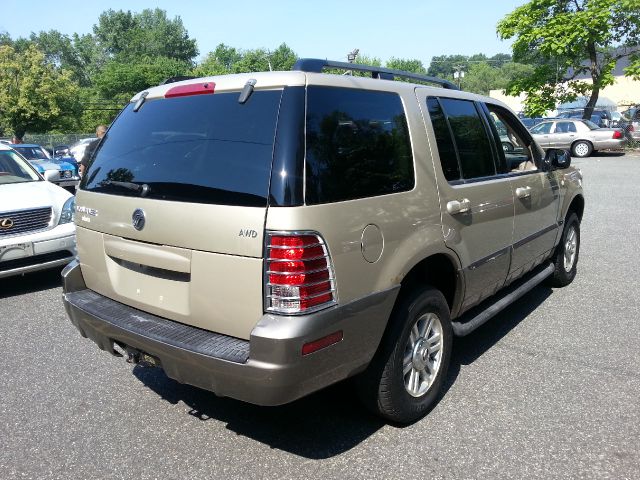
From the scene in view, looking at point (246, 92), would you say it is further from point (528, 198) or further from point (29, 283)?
point (29, 283)

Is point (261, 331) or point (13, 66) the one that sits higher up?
point (13, 66)

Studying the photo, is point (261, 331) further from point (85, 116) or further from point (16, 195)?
point (85, 116)

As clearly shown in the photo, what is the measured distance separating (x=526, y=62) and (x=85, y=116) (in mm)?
48863

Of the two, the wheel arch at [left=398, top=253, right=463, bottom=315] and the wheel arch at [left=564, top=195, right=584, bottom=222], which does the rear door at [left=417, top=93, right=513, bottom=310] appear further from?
the wheel arch at [left=564, top=195, right=584, bottom=222]

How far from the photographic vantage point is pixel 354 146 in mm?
2805

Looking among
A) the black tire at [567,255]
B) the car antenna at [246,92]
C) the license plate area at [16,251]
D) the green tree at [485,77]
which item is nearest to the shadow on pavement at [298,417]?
the car antenna at [246,92]

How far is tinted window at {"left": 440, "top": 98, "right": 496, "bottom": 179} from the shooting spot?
3672 millimetres

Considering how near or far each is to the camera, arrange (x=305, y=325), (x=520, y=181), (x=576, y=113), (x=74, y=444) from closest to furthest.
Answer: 1. (x=305, y=325)
2. (x=74, y=444)
3. (x=520, y=181)
4. (x=576, y=113)

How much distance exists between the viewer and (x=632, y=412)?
10.9 feet

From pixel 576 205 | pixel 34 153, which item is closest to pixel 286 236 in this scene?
pixel 576 205

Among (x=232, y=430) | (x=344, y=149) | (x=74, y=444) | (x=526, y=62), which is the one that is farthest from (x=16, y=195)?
(x=526, y=62)

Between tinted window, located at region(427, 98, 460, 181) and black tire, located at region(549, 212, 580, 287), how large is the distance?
2553 mm

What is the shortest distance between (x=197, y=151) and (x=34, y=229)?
A: 3996mm

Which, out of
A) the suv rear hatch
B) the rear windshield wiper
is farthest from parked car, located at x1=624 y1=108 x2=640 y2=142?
the rear windshield wiper
